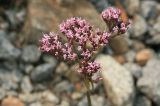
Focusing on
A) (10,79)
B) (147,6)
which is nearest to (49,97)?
(10,79)

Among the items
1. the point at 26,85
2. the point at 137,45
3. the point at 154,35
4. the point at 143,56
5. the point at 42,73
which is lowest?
the point at 26,85

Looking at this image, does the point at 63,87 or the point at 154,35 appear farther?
the point at 154,35

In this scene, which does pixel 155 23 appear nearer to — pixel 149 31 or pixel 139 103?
pixel 149 31

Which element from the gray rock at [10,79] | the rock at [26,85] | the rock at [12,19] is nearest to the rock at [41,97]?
the rock at [26,85]

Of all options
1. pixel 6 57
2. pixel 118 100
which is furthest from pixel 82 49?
pixel 6 57

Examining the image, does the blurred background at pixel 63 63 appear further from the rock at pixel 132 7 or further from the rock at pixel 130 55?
the rock at pixel 132 7

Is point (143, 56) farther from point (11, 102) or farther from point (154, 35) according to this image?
point (11, 102)
